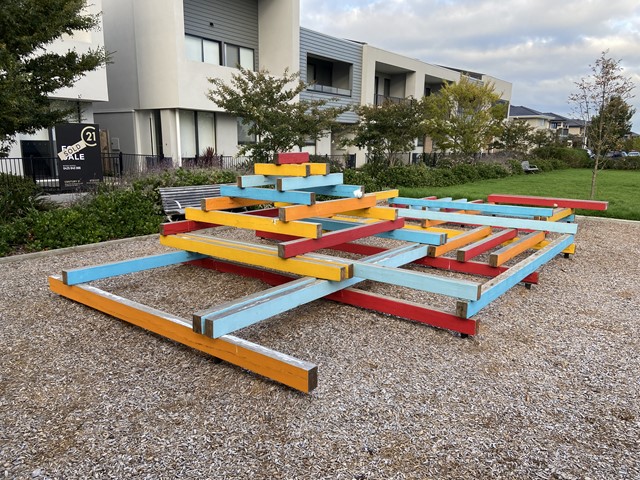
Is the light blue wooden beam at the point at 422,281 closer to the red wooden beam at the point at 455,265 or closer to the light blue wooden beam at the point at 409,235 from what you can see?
the light blue wooden beam at the point at 409,235

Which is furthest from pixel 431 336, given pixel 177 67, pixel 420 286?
pixel 177 67

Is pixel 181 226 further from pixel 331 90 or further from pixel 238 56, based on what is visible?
pixel 331 90

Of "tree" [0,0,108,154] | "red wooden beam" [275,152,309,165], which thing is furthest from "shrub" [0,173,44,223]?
"red wooden beam" [275,152,309,165]

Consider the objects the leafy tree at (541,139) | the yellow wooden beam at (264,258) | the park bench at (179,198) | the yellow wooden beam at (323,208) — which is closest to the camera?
the yellow wooden beam at (264,258)

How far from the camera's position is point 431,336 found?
458 cm

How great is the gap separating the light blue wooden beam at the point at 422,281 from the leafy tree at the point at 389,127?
1433 cm

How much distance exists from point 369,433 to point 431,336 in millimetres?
1751

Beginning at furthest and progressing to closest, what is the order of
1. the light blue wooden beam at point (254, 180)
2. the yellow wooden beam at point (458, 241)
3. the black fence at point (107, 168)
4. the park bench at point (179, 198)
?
the black fence at point (107, 168), the park bench at point (179, 198), the light blue wooden beam at point (254, 180), the yellow wooden beam at point (458, 241)

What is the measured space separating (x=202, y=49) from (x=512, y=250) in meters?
18.2

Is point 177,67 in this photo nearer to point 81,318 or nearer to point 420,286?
point 81,318

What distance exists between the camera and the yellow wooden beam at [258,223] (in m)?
5.30

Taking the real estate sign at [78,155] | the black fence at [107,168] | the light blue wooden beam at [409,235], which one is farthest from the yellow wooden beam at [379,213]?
the real estate sign at [78,155]

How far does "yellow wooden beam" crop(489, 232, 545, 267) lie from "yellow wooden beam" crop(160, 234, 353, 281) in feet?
6.91

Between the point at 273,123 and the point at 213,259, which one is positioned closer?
the point at 213,259
